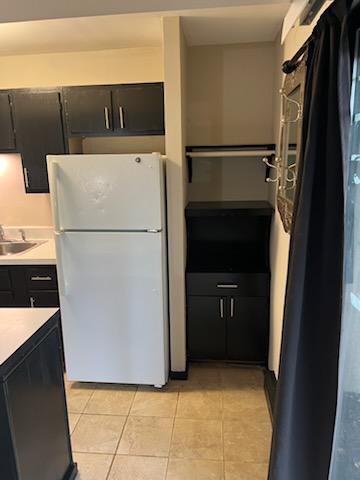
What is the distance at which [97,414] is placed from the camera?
7.94 ft

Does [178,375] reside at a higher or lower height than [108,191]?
lower

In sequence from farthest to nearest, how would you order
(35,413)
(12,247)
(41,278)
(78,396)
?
(12,247), (41,278), (78,396), (35,413)

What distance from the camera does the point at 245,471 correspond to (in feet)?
6.40

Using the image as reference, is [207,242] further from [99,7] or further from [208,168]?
[99,7]

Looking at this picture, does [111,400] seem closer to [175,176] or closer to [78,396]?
[78,396]

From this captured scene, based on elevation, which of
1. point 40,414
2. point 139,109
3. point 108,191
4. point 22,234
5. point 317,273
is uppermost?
point 139,109

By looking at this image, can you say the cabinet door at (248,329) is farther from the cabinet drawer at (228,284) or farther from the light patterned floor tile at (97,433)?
the light patterned floor tile at (97,433)

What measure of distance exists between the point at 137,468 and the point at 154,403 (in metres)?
→ 0.54

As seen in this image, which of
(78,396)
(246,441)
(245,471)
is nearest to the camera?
(245,471)

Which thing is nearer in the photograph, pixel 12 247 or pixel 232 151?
pixel 232 151

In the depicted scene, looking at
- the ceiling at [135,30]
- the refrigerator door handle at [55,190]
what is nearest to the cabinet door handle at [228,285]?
the refrigerator door handle at [55,190]

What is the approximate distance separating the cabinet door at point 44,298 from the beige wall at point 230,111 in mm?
1360

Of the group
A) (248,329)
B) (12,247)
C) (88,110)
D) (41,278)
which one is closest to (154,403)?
(248,329)

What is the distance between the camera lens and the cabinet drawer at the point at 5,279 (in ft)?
8.87
